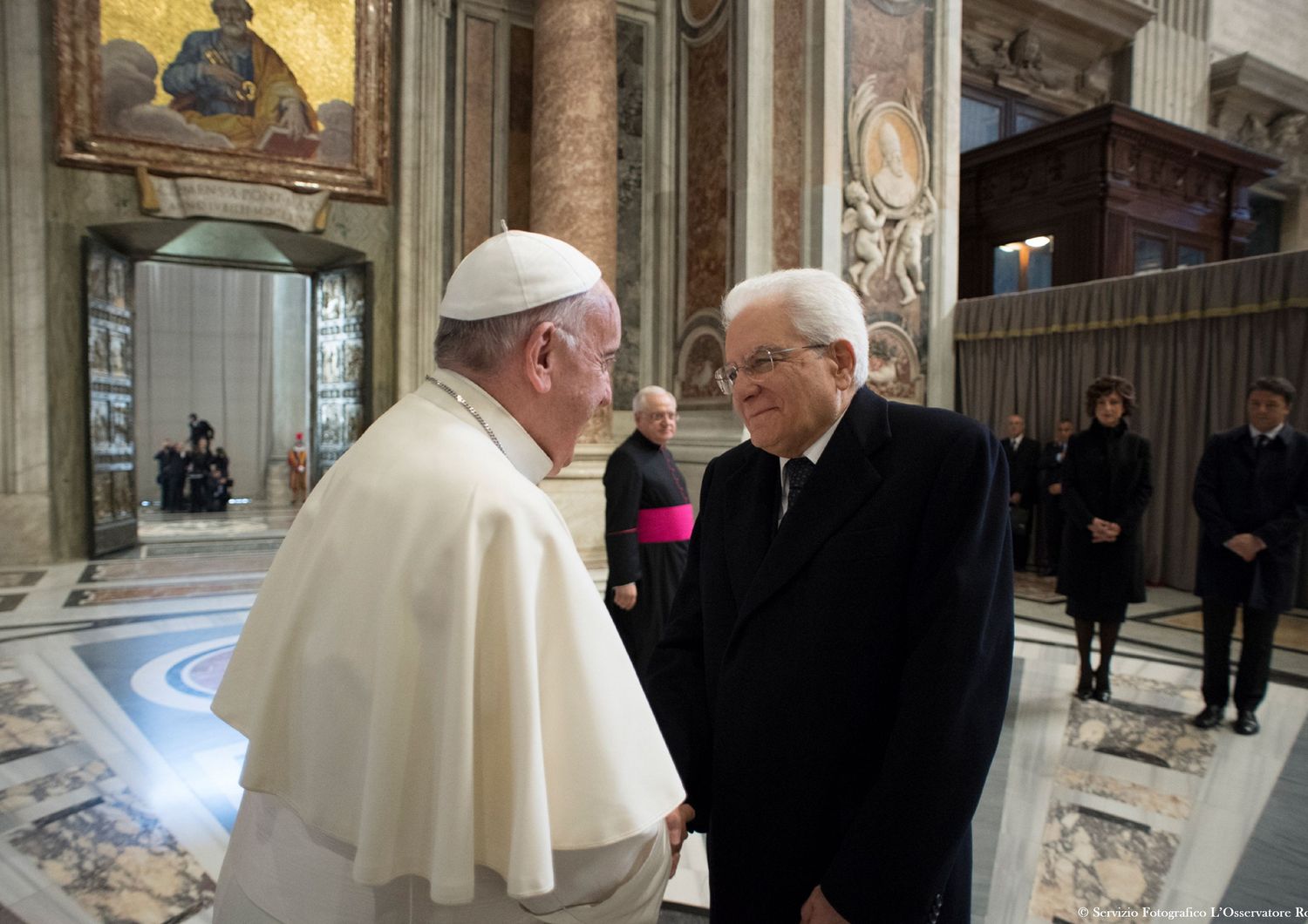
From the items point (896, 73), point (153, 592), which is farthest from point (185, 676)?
point (896, 73)

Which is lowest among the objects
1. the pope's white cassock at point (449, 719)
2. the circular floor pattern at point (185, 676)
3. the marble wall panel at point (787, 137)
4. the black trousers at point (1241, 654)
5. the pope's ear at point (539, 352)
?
the circular floor pattern at point (185, 676)

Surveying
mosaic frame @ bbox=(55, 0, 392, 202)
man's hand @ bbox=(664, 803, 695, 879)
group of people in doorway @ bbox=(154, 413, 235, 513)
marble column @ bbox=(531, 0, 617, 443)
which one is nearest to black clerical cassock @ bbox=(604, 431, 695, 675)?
man's hand @ bbox=(664, 803, 695, 879)

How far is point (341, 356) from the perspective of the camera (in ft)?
34.5

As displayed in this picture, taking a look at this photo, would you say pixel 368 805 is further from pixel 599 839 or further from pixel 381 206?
pixel 381 206

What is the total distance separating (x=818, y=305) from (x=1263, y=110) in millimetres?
19333

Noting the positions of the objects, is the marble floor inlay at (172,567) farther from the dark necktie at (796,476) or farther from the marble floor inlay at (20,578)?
the dark necktie at (796,476)

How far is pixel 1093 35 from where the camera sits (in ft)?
46.5

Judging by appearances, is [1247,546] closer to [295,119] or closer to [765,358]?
[765,358]

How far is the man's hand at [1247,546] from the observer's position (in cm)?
414

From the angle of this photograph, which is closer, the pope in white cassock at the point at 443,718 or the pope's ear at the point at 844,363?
the pope in white cassock at the point at 443,718

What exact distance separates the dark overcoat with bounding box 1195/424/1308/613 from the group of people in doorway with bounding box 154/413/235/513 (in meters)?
15.3

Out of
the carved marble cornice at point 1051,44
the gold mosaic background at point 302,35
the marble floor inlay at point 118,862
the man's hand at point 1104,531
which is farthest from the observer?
the carved marble cornice at point 1051,44

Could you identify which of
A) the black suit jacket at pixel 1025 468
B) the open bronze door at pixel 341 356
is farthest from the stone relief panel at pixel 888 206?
the open bronze door at pixel 341 356

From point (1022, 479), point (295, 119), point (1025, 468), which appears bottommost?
point (1022, 479)
